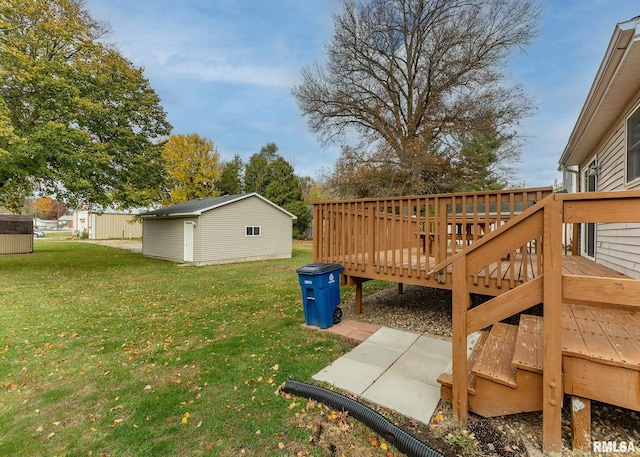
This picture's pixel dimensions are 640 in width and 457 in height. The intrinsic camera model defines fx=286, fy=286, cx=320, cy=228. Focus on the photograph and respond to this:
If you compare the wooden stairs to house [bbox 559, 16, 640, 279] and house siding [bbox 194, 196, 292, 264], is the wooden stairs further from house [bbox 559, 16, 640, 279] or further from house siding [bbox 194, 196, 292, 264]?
house siding [bbox 194, 196, 292, 264]

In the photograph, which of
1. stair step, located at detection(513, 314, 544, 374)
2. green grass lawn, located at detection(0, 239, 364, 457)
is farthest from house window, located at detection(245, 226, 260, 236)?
stair step, located at detection(513, 314, 544, 374)

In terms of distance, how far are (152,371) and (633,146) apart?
6.39 metres

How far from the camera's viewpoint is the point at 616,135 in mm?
4246

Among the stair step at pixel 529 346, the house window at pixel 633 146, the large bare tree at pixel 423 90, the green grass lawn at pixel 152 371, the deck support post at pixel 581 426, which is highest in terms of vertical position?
the large bare tree at pixel 423 90

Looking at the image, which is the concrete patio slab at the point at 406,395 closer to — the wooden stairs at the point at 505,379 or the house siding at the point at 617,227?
the wooden stairs at the point at 505,379

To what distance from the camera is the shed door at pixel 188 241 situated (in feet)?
42.1

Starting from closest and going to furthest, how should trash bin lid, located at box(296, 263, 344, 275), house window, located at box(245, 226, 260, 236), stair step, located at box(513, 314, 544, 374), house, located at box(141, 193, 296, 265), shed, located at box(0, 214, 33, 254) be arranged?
1. stair step, located at box(513, 314, 544, 374)
2. trash bin lid, located at box(296, 263, 344, 275)
3. house, located at box(141, 193, 296, 265)
4. house window, located at box(245, 226, 260, 236)
5. shed, located at box(0, 214, 33, 254)

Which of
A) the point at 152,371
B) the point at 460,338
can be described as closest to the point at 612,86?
the point at 460,338

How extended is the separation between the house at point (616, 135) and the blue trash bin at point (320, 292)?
3.73 m

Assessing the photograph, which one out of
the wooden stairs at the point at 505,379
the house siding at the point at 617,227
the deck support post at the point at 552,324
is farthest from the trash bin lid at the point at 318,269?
the house siding at the point at 617,227

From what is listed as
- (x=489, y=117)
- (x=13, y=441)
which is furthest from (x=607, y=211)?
(x=489, y=117)

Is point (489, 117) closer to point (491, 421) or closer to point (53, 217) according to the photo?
point (491, 421)

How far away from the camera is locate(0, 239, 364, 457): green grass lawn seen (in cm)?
211

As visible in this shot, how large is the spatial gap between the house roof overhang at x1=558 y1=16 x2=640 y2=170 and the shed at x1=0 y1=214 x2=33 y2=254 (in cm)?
2241
